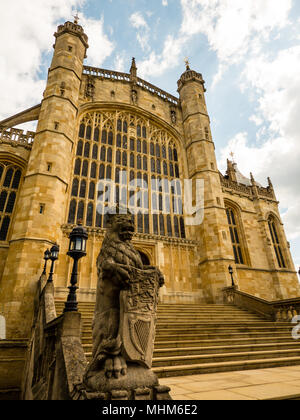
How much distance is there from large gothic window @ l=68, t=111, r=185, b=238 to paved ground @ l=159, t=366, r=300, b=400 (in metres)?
10.5

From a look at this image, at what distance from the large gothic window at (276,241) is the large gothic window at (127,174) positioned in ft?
27.8

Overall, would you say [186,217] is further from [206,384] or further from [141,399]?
[141,399]

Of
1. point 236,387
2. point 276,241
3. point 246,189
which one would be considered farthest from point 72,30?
point 276,241

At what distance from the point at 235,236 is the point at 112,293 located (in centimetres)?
1725

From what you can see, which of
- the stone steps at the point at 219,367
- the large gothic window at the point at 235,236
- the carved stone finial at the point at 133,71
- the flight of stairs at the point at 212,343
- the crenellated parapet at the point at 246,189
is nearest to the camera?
the stone steps at the point at 219,367

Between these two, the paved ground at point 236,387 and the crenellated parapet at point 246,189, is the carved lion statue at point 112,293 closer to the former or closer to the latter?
the paved ground at point 236,387

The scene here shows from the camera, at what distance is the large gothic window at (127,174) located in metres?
14.2

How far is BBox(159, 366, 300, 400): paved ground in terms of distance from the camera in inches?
116

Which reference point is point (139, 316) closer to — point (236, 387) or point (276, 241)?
point (236, 387)

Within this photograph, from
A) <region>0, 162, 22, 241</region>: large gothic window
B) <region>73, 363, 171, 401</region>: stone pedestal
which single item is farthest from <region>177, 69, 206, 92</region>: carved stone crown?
<region>73, 363, 171, 401</region>: stone pedestal

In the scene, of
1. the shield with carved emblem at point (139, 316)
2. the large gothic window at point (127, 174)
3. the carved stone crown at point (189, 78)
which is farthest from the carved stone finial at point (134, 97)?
the shield with carved emblem at point (139, 316)

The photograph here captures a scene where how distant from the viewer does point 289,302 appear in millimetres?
9641

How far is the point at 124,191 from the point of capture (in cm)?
1524
